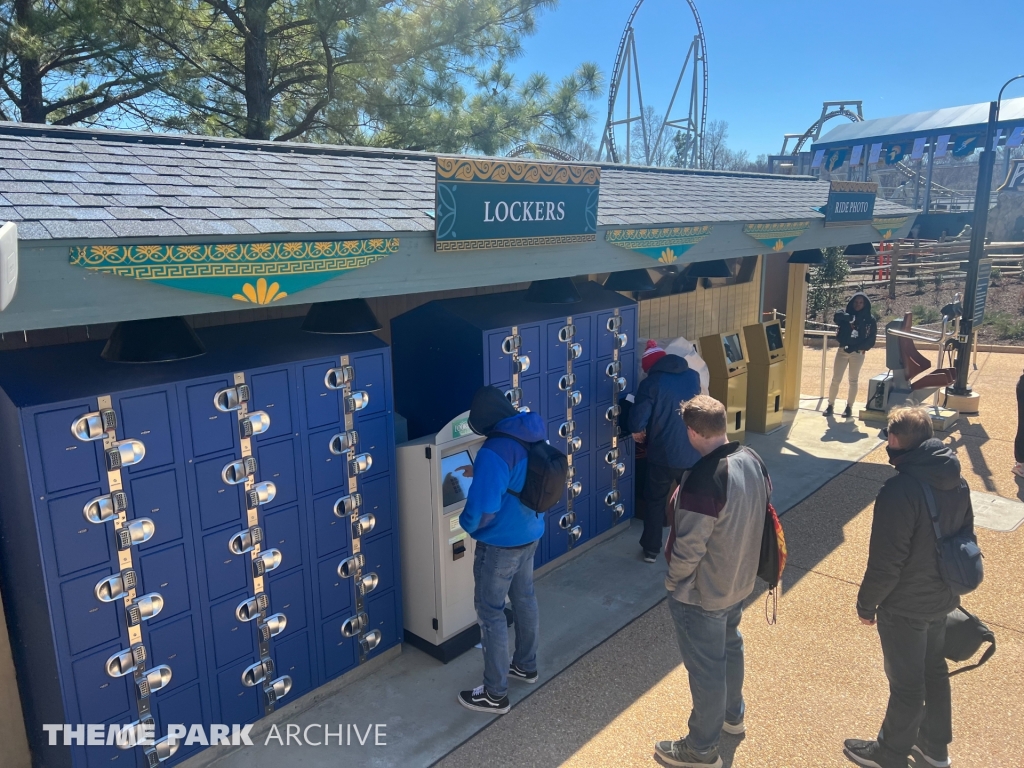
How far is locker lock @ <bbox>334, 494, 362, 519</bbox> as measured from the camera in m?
4.01

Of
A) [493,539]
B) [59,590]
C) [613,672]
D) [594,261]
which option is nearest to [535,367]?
[594,261]

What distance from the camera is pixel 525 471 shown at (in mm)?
3713

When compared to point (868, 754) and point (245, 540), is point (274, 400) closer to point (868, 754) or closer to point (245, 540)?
point (245, 540)

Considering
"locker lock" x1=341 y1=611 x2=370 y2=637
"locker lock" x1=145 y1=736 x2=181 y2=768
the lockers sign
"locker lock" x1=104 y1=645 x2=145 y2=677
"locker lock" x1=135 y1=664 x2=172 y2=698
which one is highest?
the lockers sign

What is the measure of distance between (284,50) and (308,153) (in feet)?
29.6

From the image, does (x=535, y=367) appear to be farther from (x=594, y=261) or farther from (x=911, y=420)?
(x=911, y=420)

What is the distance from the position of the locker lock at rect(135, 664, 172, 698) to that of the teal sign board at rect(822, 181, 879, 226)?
7.57 m

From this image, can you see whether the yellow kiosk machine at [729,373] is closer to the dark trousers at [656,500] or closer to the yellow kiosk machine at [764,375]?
the yellow kiosk machine at [764,375]

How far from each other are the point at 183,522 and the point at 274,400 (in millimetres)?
696

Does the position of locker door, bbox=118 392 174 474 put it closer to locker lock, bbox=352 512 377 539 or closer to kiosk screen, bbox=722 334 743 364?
locker lock, bbox=352 512 377 539

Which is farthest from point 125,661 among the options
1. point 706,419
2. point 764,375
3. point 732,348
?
point 764,375

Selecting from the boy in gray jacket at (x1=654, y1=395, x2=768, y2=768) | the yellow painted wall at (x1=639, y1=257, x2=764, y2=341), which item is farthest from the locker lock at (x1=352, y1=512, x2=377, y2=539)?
the yellow painted wall at (x1=639, y1=257, x2=764, y2=341)

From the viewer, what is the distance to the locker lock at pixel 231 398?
3418 mm

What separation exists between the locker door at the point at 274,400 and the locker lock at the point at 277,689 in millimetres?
1290
